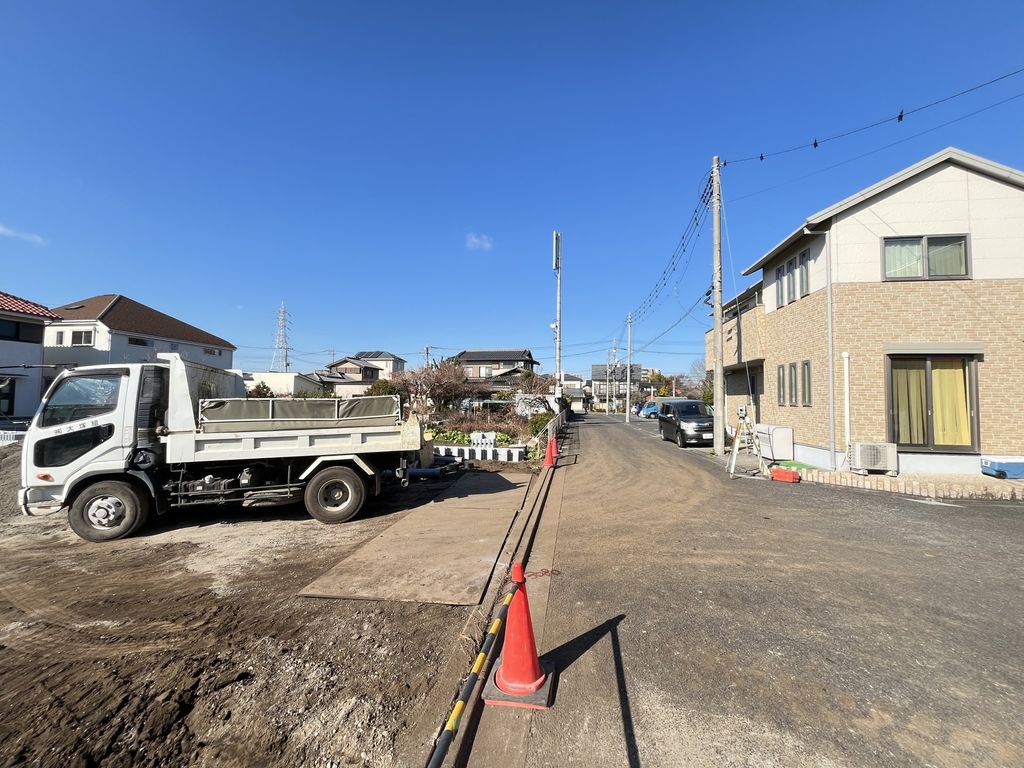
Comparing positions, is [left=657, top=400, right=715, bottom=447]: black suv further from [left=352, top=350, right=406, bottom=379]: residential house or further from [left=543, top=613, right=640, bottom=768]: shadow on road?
[left=352, top=350, right=406, bottom=379]: residential house

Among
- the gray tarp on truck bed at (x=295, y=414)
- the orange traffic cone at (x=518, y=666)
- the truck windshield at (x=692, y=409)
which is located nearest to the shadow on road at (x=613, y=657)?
the orange traffic cone at (x=518, y=666)

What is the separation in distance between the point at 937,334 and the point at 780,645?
1083 cm

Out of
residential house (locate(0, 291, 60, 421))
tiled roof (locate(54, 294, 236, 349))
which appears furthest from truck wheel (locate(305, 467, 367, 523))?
tiled roof (locate(54, 294, 236, 349))

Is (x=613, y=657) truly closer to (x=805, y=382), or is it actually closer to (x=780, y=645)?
(x=780, y=645)

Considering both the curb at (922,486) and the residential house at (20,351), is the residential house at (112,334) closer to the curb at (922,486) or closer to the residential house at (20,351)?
the residential house at (20,351)

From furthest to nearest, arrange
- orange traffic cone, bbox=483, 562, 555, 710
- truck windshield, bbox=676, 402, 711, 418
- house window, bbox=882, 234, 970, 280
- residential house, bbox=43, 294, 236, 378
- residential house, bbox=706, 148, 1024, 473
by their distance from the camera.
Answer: residential house, bbox=43, 294, 236, 378 < truck windshield, bbox=676, 402, 711, 418 < house window, bbox=882, 234, 970, 280 < residential house, bbox=706, 148, 1024, 473 < orange traffic cone, bbox=483, 562, 555, 710

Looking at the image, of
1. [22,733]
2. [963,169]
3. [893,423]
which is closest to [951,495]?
[893,423]

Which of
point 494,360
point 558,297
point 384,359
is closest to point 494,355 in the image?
point 494,360

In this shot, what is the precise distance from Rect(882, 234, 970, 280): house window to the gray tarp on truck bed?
12.0 m

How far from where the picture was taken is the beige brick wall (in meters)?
9.88

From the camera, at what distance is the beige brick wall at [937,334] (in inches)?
389

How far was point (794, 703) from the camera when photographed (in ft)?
9.07

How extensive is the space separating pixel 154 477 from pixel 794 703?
7794mm

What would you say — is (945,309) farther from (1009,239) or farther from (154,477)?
(154,477)
